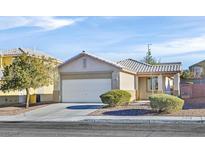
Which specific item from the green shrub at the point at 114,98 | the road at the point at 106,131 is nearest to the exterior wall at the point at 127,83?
the green shrub at the point at 114,98

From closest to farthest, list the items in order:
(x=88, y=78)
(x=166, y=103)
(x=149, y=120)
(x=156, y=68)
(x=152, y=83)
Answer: (x=149, y=120), (x=166, y=103), (x=88, y=78), (x=156, y=68), (x=152, y=83)

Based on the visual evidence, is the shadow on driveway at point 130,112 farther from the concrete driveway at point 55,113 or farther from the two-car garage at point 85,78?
the two-car garage at point 85,78

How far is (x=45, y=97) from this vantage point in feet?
119

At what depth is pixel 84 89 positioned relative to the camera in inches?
1270

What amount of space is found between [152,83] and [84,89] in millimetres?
7702

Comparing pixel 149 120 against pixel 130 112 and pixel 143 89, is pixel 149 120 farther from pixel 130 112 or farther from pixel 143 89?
pixel 143 89

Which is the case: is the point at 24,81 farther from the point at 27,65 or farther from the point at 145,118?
the point at 145,118

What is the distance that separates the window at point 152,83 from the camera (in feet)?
120

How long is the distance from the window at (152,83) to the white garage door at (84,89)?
21.1 feet

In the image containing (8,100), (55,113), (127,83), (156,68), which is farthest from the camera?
(8,100)

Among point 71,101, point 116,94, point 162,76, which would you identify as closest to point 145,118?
point 116,94

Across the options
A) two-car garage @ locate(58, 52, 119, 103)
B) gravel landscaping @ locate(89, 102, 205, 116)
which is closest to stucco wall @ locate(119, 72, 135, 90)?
two-car garage @ locate(58, 52, 119, 103)

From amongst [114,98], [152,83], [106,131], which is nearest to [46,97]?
[152,83]

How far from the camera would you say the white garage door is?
3184 cm
